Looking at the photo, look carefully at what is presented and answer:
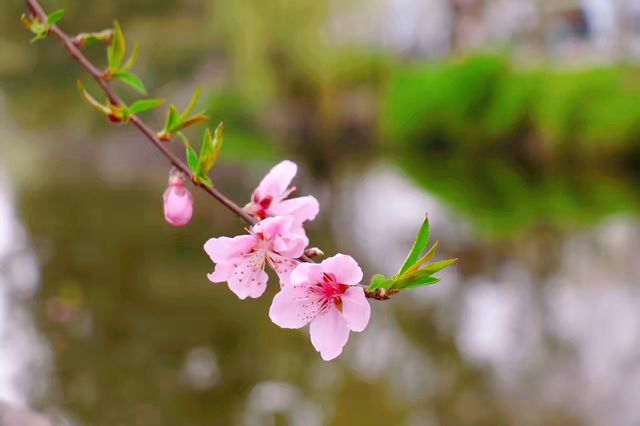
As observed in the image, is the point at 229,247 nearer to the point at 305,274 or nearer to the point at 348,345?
the point at 305,274

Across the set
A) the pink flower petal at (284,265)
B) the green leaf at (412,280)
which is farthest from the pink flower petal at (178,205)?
the green leaf at (412,280)

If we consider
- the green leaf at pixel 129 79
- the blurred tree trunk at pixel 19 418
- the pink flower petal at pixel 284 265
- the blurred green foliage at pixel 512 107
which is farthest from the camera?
the blurred green foliage at pixel 512 107

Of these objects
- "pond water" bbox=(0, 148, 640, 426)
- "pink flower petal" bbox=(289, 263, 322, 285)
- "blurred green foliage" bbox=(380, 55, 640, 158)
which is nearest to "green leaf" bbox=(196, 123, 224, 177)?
"pink flower petal" bbox=(289, 263, 322, 285)

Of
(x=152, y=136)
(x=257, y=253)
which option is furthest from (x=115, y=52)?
(x=257, y=253)

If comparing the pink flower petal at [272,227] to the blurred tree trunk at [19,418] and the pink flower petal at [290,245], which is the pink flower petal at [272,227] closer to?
the pink flower petal at [290,245]

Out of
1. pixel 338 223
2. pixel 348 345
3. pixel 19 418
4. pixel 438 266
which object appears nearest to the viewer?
pixel 438 266

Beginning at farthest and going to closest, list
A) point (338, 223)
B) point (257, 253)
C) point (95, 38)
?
point (338, 223), point (95, 38), point (257, 253)
